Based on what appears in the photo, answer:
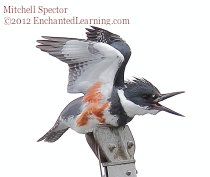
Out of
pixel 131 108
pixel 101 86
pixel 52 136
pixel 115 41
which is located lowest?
pixel 52 136

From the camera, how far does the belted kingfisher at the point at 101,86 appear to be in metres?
2.97

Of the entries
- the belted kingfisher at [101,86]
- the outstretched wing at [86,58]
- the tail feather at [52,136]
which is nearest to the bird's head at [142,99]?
the belted kingfisher at [101,86]

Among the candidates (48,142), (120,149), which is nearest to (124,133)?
(120,149)

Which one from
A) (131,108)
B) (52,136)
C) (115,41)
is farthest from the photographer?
(52,136)

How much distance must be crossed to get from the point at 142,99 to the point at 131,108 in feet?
0.26

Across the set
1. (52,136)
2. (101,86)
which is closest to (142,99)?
(101,86)

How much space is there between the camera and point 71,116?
3080mm

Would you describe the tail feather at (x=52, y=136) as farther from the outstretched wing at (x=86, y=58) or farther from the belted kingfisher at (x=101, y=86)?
the outstretched wing at (x=86, y=58)

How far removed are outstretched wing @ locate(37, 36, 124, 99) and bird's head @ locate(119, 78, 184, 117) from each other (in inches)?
4.1

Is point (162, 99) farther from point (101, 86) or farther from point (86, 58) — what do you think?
point (86, 58)

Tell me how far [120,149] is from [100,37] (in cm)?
66

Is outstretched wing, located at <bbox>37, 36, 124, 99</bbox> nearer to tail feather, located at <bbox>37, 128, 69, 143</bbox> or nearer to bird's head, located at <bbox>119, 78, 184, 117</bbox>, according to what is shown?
bird's head, located at <bbox>119, 78, 184, 117</bbox>

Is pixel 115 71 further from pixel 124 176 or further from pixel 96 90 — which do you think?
pixel 124 176

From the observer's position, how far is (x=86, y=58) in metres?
3.02
